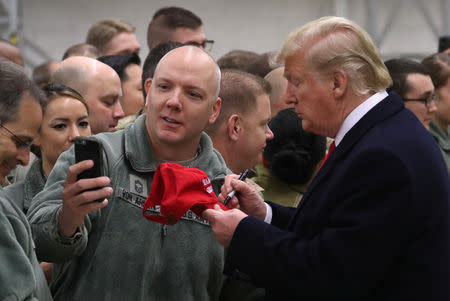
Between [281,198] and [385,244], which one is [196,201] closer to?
[385,244]

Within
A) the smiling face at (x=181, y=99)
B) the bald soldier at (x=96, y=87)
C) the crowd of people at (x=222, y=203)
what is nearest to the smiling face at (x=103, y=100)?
the bald soldier at (x=96, y=87)

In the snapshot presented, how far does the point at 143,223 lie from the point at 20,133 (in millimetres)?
558

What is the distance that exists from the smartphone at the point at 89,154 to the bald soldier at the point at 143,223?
113 millimetres

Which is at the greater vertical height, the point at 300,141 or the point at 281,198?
the point at 300,141

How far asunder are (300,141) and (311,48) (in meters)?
1.10

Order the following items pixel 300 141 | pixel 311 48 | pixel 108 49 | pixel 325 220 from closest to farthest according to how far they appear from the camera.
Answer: pixel 325 220 < pixel 311 48 < pixel 300 141 < pixel 108 49

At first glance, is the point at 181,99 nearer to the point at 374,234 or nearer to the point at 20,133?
the point at 20,133

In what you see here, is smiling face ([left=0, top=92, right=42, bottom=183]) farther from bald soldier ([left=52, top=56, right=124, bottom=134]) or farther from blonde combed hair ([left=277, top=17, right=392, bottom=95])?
bald soldier ([left=52, top=56, right=124, bottom=134])

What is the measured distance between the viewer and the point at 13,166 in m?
2.15

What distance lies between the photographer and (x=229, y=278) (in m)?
2.73

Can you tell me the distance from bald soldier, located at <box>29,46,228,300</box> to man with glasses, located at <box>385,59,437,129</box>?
7.45 feet

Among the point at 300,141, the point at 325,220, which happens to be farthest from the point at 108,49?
the point at 325,220

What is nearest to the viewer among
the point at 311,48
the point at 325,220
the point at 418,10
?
the point at 325,220

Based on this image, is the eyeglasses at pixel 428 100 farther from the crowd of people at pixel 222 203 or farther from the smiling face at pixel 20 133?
the smiling face at pixel 20 133
